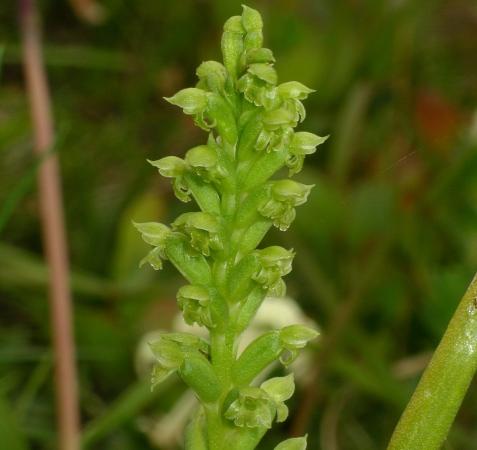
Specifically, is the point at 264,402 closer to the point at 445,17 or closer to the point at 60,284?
the point at 60,284

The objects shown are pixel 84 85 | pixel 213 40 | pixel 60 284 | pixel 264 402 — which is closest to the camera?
pixel 264 402

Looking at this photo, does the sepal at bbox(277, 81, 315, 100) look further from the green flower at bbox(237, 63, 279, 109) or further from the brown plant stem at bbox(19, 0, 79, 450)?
the brown plant stem at bbox(19, 0, 79, 450)

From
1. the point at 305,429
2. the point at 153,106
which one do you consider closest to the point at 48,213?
the point at 305,429

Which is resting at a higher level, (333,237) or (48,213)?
(48,213)

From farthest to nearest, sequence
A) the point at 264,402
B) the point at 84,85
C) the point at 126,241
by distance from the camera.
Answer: the point at 84,85 < the point at 126,241 < the point at 264,402

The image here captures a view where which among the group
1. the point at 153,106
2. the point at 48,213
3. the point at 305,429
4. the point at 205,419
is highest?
the point at 153,106

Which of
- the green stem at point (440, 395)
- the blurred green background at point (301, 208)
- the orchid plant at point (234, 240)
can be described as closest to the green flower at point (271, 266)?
the orchid plant at point (234, 240)

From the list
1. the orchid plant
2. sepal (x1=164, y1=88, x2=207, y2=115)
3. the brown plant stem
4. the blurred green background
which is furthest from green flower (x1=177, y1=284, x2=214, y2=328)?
the brown plant stem
